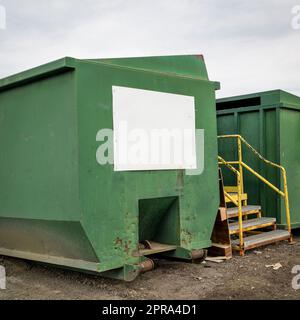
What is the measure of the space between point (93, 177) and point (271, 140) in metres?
4.11

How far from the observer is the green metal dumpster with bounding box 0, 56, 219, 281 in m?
4.49

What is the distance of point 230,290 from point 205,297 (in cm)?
A: 38

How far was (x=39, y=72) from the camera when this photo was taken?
4711 millimetres

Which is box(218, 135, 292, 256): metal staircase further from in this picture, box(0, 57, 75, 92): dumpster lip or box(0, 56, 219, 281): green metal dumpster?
box(0, 57, 75, 92): dumpster lip

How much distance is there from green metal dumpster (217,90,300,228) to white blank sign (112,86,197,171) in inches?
99.0

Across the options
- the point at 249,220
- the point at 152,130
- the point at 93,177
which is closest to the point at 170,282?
the point at 93,177

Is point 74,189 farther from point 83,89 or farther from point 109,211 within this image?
point 83,89

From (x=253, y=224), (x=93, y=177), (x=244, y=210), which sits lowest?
(x=253, y=224)

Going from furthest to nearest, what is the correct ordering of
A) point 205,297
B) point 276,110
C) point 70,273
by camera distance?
point 276,110 < point 70,273 < point 205,297

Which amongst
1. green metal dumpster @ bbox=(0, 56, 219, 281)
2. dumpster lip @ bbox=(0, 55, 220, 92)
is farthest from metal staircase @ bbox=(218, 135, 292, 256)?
dumpster lip @ bbox=(0, 55, 220, 92)

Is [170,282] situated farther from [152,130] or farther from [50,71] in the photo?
[50,71]
